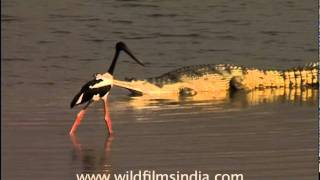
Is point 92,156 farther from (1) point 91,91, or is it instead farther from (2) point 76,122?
(1) point 91,91

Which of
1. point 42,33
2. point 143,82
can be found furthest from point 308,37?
point 143,82

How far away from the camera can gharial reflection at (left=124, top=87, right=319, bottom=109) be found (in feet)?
51.5

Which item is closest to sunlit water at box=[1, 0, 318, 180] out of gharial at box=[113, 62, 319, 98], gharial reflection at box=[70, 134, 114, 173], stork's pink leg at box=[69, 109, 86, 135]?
gharial reflection at box=[70, 134, 114, 173]

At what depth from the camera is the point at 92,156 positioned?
1172 centimetres

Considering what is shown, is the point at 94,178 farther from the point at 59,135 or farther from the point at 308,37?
the point at 308,37

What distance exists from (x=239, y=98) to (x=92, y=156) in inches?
202

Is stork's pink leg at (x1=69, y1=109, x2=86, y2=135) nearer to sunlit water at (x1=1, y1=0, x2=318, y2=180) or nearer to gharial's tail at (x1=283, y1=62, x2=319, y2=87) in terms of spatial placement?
sunlit water at (x1=1, y1=0, x2=318, y2=180)

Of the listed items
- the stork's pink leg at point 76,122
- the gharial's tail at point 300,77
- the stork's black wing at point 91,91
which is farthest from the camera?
the gharial's tail at point 300,77

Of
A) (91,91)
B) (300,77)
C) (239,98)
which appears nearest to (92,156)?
(91,91)

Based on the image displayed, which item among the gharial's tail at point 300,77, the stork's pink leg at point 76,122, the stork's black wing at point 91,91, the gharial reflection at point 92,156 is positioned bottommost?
the gharial reflection at point 92,156

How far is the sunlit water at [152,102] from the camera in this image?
37.1ft

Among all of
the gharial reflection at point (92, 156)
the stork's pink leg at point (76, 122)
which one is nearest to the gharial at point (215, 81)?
the stork's pink leg at point (76, 122)

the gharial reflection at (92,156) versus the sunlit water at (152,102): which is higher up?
the sunlit water at (152,102)

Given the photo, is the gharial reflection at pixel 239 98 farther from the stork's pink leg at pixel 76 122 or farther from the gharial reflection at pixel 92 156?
the gharial reflection at pixel 92 156
